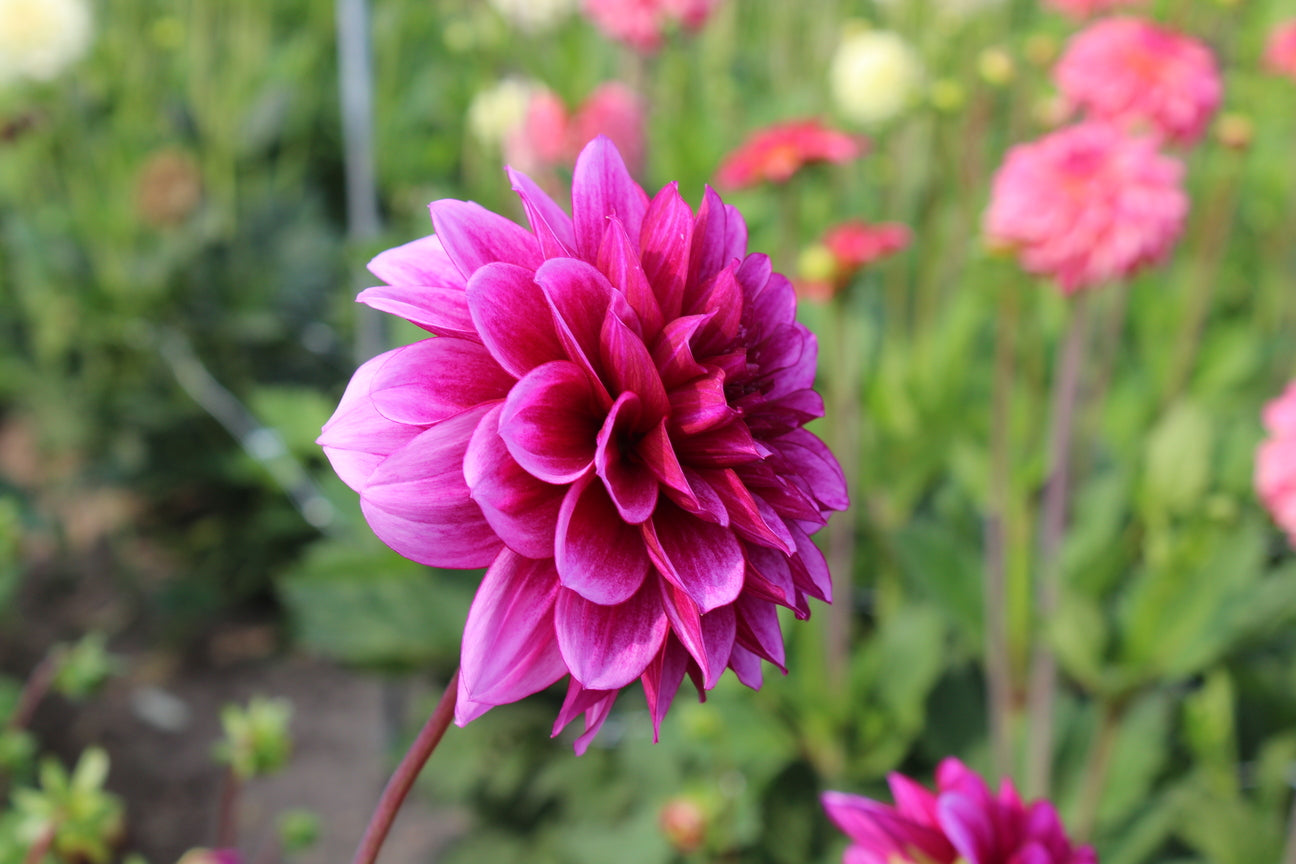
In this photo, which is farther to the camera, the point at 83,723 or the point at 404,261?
the point at 83,723

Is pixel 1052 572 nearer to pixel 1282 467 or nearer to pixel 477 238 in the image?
pixel 1282 467

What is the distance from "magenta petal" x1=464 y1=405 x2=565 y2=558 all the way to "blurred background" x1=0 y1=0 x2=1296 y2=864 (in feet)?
1.58

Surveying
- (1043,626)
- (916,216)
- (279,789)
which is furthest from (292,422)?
(916,216)

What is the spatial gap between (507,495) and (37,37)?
2027 mm

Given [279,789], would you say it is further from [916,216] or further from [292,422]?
[916,216]

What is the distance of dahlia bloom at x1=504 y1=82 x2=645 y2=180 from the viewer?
191 centimetres

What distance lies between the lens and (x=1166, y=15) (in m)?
2.75

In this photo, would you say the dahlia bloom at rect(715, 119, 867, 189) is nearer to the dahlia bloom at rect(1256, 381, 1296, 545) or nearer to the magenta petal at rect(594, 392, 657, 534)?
the dahlia bloom at rect(1256, 381, 1296, 545)

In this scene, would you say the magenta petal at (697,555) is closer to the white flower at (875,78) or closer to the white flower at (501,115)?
the white flower at (501,115)

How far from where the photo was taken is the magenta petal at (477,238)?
404mm

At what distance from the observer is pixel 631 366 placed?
0.41 metres

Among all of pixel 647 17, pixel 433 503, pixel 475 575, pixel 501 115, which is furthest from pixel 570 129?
pixel 433 503

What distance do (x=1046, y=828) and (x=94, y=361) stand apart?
2.08 m

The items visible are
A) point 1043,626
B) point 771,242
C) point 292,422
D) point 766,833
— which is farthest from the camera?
point 771,242
